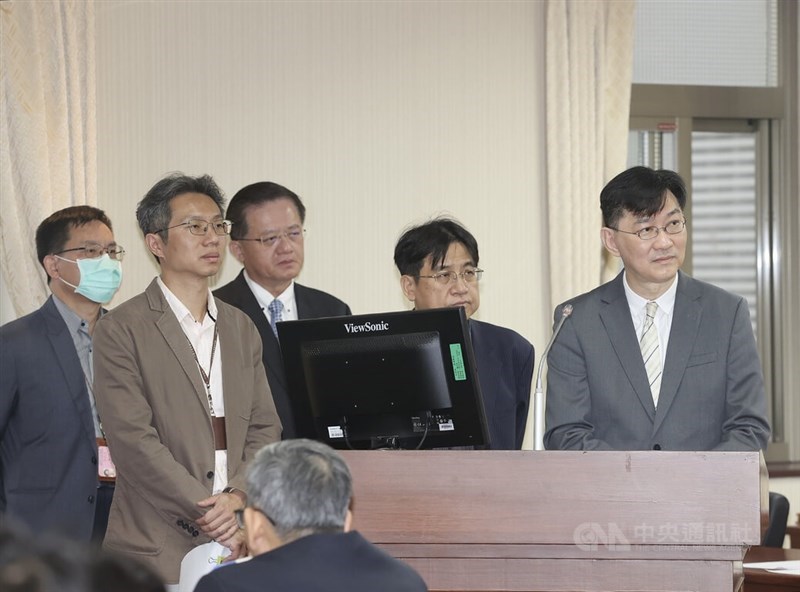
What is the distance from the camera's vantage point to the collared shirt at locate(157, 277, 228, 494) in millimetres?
3332

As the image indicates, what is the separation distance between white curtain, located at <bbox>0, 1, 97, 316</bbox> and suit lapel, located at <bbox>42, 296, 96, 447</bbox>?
3.32ft

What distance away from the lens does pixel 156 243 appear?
360 cm

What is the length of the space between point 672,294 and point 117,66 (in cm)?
315

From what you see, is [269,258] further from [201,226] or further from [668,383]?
[668,383]

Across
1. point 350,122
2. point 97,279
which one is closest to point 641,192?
point 97,279

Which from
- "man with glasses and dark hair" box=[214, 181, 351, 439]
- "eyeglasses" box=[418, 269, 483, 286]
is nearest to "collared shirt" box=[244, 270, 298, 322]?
"man with glasses and dark hair" box=[214, 181, 351, 439]

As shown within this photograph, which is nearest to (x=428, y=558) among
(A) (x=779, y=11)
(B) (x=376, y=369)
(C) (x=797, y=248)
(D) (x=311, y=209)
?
(B) (x=376, y=369)

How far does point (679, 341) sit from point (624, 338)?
15cm

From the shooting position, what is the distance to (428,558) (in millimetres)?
2623

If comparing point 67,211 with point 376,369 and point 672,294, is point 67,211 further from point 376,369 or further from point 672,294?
point 672,294

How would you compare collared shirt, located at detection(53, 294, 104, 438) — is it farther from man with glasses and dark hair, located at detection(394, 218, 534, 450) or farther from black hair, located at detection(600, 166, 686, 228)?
black hair, located at detection(600, 166, 686, 228)

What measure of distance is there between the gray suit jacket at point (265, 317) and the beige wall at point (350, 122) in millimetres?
1133

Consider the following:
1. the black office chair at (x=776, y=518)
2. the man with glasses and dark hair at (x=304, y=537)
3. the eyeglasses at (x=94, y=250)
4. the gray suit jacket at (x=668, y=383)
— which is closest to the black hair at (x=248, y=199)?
the eyeglasses at (x=94, y=250)

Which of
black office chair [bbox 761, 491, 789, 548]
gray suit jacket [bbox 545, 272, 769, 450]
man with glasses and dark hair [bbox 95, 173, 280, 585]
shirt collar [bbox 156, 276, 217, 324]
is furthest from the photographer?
black office chair [bbox 761, 491, 789, 548]
